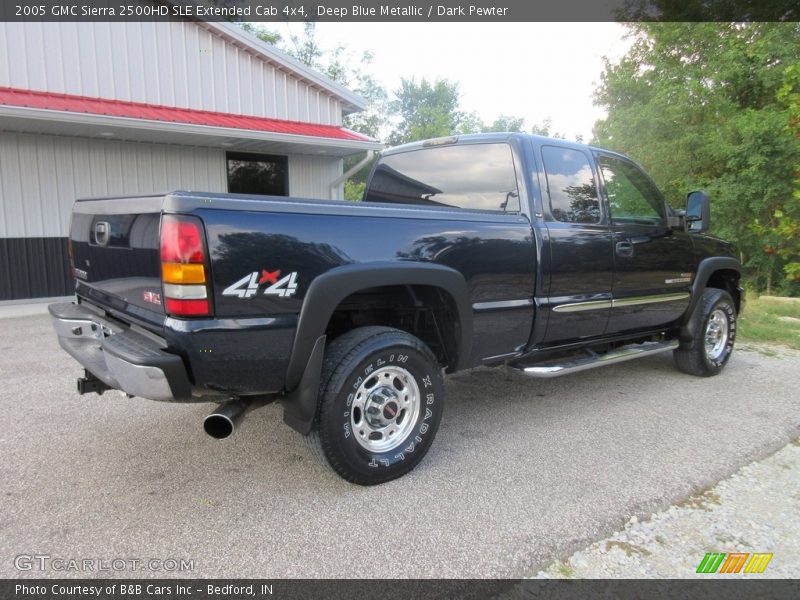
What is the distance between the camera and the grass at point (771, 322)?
276 inches

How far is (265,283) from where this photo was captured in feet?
7.97

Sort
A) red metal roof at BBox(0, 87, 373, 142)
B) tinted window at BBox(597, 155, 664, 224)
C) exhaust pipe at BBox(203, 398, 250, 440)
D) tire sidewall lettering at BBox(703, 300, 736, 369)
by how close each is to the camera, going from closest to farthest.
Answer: exhaust pipe at BBox(203, 398, 250, 440) < tinted window at BBox(597, 155, 664, 224) < tire sidewall lettering at BBox(703, 300, 736, 369) < red metal roof at BBox(0, 87, 373, 142)

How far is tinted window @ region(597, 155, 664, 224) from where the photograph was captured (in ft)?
14.0

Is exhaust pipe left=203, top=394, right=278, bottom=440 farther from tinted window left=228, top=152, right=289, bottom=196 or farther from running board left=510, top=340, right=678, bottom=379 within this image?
tinted window left=228, top=152, right=289, bottom=196

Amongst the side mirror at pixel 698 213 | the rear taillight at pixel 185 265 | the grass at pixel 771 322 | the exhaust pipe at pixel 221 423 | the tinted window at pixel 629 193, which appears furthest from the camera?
the grass at pixel 771 322

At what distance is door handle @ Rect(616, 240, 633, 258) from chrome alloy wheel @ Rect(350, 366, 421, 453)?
2.16 metres

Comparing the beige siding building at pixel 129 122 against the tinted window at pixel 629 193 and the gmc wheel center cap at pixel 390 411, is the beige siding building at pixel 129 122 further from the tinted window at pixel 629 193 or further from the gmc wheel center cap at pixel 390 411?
the gmc wheel center cap at pixel 390 411

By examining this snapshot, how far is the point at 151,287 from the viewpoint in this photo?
8.30ft

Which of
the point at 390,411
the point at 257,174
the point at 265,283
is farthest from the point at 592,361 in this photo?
the point at 257,174

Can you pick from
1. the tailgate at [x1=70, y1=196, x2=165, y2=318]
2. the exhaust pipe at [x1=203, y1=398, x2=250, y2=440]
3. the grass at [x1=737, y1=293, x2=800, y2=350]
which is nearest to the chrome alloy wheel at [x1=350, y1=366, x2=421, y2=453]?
the exhaust pipe at [x1=203, y1=398, x2=250, y2=440]

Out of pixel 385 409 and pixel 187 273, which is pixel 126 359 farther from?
pixel 385 409

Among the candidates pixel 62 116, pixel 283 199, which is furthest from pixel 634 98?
pixel 283 199

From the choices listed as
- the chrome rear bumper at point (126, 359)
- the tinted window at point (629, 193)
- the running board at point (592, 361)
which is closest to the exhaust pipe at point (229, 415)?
the chrome rear bumper at point (126, 359)

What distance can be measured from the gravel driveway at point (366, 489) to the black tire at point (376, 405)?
0.59 ft
